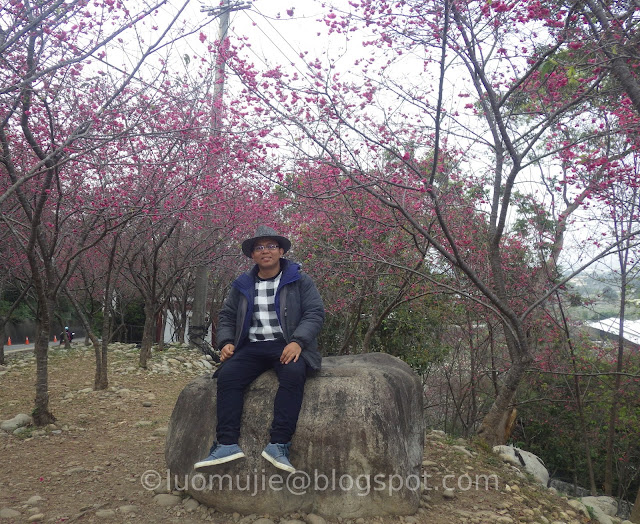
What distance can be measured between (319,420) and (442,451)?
2.25 metres

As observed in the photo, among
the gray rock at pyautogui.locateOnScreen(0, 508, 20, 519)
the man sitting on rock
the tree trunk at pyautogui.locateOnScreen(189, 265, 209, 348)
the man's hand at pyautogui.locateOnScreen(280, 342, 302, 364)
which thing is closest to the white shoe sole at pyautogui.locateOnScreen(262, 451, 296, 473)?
the man sitting on rock

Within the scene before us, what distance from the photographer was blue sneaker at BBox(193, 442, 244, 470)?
10.9 ft

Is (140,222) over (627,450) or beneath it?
over

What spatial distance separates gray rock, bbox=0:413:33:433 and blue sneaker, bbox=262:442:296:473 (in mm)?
3800

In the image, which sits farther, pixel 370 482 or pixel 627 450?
pixel 627 450

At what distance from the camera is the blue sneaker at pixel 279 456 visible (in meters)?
3.24

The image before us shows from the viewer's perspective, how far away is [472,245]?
7820 mm

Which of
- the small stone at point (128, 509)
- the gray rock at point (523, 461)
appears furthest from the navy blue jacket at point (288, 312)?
the gray rock at point (523, 461)

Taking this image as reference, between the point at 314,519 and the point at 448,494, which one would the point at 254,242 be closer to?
the point at 314,519

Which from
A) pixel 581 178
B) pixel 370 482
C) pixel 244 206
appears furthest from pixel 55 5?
pixel 244 206

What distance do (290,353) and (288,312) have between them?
345 mm

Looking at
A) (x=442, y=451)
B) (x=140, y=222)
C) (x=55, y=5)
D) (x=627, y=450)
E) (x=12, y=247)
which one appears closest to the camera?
(x=55, y=5)

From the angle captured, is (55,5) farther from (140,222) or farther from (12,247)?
(12,247)

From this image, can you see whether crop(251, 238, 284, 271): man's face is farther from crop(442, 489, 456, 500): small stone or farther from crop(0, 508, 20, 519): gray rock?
crop(0, 508, 20, 519): gray rock
